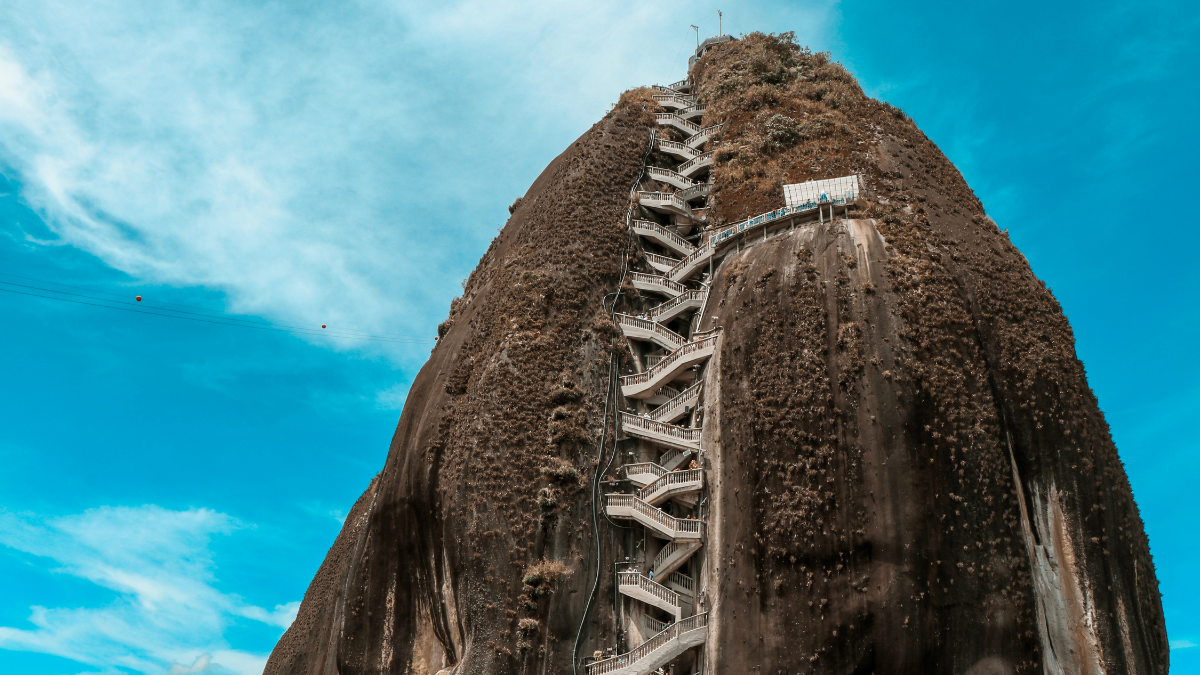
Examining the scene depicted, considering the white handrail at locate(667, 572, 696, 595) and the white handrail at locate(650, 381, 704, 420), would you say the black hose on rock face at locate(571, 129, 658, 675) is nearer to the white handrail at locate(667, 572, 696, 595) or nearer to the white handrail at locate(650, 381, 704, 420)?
the white handrail at locate(650, 381, 704, 420)

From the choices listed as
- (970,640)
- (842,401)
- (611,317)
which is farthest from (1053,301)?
(611,317)

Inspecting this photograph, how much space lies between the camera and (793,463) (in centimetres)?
2909

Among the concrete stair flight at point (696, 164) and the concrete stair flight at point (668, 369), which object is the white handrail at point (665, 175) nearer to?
the concrete stair flight at point (696, 164)

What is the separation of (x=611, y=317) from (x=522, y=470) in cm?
878

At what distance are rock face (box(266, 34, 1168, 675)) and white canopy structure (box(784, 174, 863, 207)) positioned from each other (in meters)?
0.81

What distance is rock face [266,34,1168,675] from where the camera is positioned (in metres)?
27.3

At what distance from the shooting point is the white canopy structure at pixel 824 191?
35656 mm

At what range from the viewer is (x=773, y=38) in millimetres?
A: 50812

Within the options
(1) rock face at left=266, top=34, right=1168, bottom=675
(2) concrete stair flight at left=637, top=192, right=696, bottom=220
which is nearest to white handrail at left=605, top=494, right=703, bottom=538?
(1) rock face at left=266, top=34, right=1168, bottom=675

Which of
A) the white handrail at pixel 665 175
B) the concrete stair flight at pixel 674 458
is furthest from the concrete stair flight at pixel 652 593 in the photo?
the white handrail at pixel 665 175

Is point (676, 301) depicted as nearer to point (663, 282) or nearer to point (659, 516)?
point (663, 282)

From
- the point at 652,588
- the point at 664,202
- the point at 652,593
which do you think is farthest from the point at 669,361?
the point at 664,202

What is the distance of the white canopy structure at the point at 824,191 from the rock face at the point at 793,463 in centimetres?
81

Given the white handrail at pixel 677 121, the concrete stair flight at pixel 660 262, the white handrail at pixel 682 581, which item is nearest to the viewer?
the white handrail at pixel 682 581
